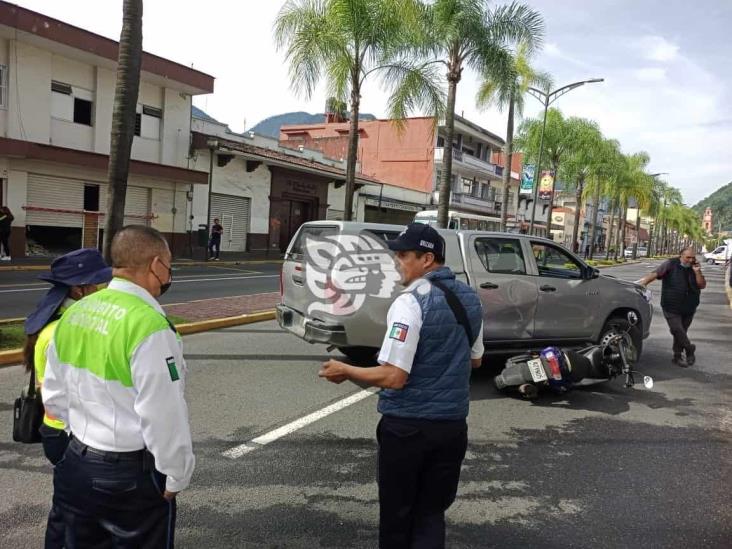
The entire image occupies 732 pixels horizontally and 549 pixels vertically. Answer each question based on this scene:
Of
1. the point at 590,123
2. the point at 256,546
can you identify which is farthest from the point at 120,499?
the point at 590,123

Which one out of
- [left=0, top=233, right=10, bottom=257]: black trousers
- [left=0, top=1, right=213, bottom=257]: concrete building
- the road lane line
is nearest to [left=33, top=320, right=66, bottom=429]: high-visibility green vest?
the road lane line

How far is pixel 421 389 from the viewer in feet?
8.04

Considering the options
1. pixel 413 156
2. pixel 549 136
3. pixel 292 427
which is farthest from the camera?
pixel 413 156

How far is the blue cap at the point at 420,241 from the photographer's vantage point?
8.19 ft

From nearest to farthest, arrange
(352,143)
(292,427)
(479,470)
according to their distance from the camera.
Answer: (479,470) < (292,427) < (352,143)

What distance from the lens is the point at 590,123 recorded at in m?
37.2

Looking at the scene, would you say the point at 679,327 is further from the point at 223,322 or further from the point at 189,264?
the point at 189,264

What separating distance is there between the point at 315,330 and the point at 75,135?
676 inches

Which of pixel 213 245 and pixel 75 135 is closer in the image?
pixel 75 135

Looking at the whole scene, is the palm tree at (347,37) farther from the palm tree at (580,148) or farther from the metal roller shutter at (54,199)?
the palm tree at (580,148)

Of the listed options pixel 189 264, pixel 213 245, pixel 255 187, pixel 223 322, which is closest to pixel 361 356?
pixel 223 322

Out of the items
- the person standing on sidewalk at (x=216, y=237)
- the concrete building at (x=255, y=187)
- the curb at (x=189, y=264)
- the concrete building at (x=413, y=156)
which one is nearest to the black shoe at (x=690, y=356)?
the curb at (x=189, y=264)

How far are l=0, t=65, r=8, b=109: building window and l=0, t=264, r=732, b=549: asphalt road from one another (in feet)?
47.8

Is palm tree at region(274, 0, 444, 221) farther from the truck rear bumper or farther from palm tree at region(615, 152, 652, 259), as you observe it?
palm tree at region(615, 152, 652, 259)
